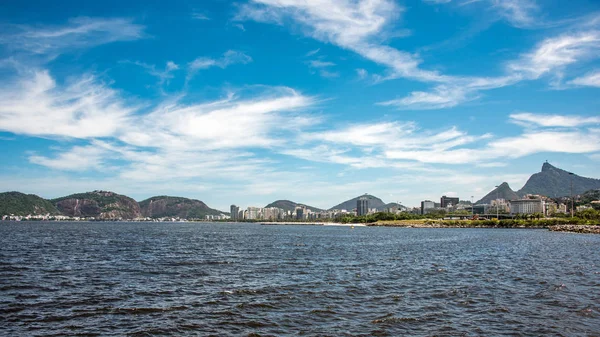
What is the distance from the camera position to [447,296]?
3173 cm

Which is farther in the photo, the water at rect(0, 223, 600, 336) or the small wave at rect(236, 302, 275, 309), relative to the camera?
the small wave at rect(236, 302, 275, 309)

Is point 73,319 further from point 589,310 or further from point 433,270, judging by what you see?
point 433,270

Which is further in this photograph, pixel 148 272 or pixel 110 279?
→ pixel 148 272

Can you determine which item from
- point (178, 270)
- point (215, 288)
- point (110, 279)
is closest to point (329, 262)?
point (178, 270)

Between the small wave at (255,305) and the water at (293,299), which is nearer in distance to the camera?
the water at (293,299)

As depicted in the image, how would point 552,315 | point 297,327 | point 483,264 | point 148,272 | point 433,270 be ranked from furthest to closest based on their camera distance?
point 483,264
point 433,270
point 148,272
point 552,315
point 297,327

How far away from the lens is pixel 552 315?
26078mm

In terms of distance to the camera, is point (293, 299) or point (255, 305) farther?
point (293, 299)

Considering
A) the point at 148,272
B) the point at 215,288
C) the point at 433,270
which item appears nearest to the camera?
the point at 215,288

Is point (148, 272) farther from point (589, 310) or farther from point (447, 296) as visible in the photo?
point (589, 310)

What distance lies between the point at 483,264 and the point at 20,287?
2001 inches

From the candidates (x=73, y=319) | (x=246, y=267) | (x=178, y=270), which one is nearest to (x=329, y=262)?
A: (x=246, y=267)

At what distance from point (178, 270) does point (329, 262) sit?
64.0 feet

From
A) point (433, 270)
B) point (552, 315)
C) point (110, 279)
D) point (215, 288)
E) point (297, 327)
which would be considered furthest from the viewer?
point (433, 270)
